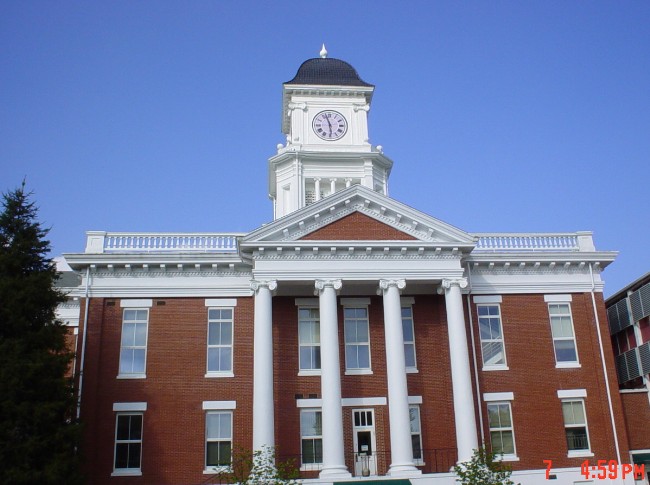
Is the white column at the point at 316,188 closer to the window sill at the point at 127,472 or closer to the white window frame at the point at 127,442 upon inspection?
the white window frame at the point at 127,442

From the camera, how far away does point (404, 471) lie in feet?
89.8

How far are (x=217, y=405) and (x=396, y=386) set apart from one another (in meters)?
7.08

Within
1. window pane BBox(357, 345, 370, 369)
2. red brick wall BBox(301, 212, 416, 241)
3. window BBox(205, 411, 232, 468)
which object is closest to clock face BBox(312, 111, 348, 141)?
red brick wall BBox(301, 212, 416, 241)

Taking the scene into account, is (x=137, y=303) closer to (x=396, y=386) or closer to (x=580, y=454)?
(x=396, y=386)

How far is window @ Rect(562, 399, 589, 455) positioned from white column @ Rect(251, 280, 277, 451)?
1218 cm

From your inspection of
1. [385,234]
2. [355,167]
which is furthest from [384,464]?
[355,167]

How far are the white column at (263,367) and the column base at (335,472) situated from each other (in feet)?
6.88

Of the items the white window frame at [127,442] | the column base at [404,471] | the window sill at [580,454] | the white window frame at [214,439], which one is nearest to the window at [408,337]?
the column base at [404,471]

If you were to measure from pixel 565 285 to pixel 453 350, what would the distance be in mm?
6721

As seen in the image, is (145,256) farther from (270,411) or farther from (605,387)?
(605,387)

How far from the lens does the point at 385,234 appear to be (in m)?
30.6

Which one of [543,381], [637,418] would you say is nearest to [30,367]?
[543,381]

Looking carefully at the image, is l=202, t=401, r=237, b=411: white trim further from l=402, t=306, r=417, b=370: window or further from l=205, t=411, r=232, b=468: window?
l=402, t=306, r=417, b=370: window
